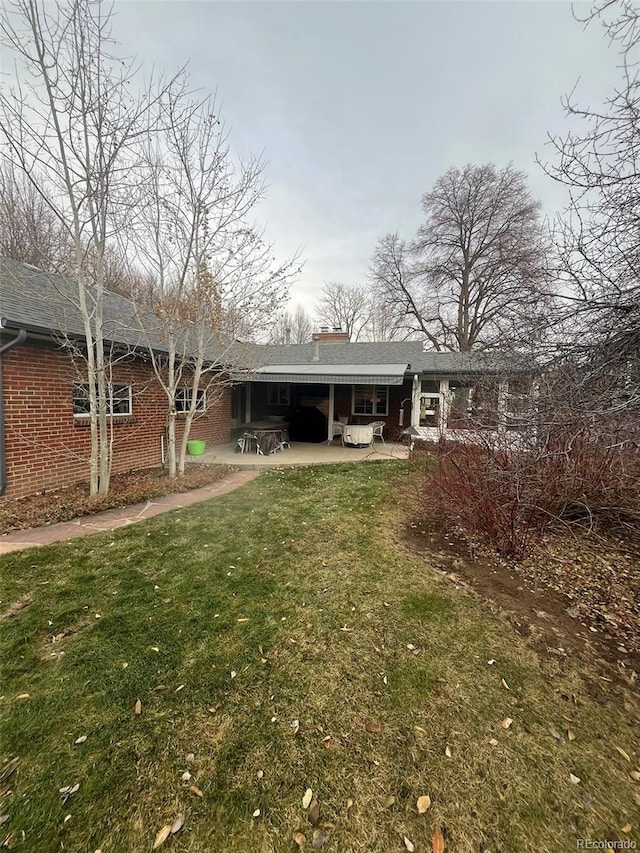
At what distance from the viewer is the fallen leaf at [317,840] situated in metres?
1.49

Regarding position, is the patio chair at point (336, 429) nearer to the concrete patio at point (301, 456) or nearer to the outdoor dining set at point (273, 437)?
the concrete patio at point (301, 456)

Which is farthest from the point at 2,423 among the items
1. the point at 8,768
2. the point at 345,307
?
the point at 345,307

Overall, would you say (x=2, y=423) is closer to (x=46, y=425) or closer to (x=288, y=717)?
(x=46, y=425)

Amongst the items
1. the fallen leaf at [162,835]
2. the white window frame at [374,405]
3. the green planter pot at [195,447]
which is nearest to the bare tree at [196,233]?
the green planter pot at [195,447]

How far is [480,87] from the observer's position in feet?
20.4

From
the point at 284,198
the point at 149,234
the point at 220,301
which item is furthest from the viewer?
the point at 284,198

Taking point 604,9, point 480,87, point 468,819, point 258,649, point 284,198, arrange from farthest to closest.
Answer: point 284,198, point 480,87, point 604,9, point 258,649, point 468,819

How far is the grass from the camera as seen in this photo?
1565 millimetres

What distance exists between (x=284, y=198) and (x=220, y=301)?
3.51 meters

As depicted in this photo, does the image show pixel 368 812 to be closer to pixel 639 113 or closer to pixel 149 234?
pixel 639 113

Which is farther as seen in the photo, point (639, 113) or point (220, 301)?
point (220, 301)

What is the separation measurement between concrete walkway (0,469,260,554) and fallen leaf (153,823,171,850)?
12.2ft

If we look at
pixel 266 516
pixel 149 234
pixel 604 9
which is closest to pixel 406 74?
pixel 604 9

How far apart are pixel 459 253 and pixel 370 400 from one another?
47.2 feet
